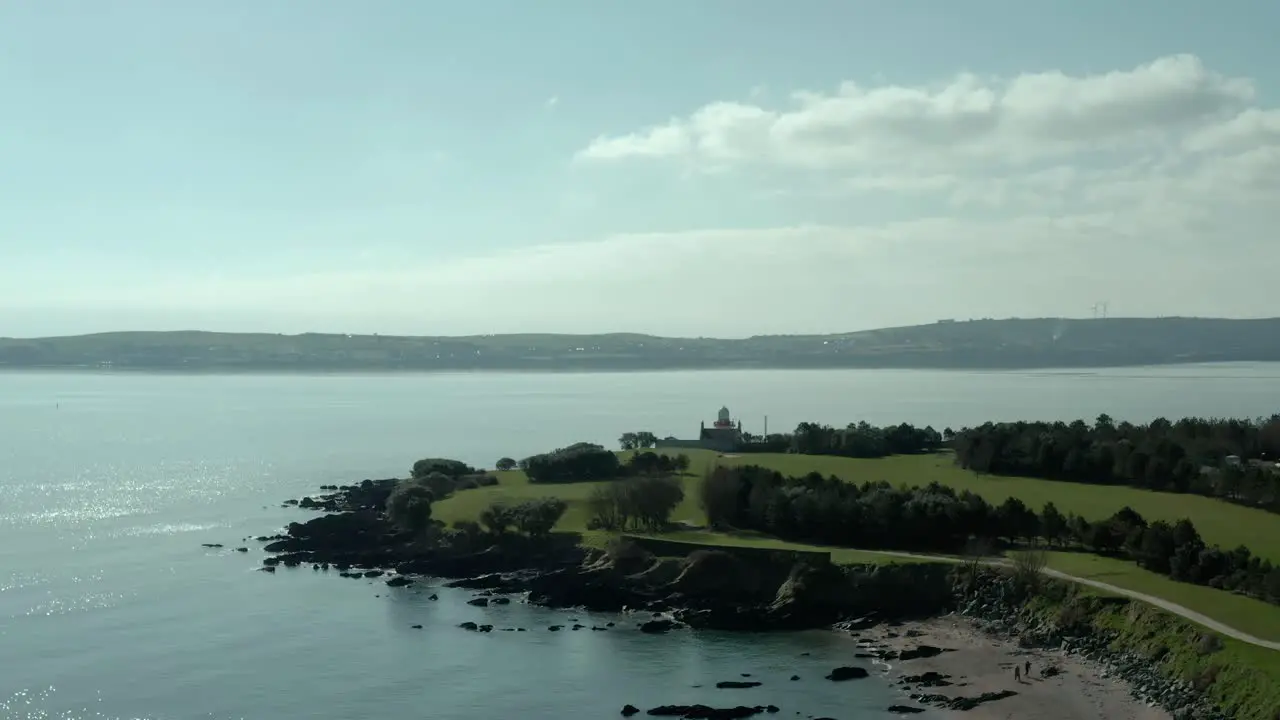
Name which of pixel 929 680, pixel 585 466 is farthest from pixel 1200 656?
pixel 585 466

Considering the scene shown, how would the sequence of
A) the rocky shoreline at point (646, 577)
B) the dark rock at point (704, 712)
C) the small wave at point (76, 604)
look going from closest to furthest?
1. the dark rock at point (704, 712)
2. the rocky shoreline at point (646, 577)
3. the small wave at point (76, 604)

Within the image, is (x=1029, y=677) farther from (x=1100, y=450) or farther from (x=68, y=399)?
(x=68, y=399)

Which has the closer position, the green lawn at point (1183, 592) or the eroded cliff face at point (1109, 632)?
the eroded cliff face at point (1109, 632)

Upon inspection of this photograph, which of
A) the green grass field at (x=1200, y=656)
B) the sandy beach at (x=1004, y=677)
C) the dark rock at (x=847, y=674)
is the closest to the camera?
the green grass field at (x=1200, y=656)

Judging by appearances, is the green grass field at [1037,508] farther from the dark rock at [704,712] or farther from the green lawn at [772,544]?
the dark rock at [704,712]

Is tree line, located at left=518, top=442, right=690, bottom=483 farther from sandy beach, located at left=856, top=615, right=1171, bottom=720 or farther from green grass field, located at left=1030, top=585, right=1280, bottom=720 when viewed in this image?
green grass field, located at left=1030, top=585, right=1280, bottom=720

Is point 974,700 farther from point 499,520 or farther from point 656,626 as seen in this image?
point 499,520

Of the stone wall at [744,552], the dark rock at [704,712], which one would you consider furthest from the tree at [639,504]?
the dark rock at [704,712]
